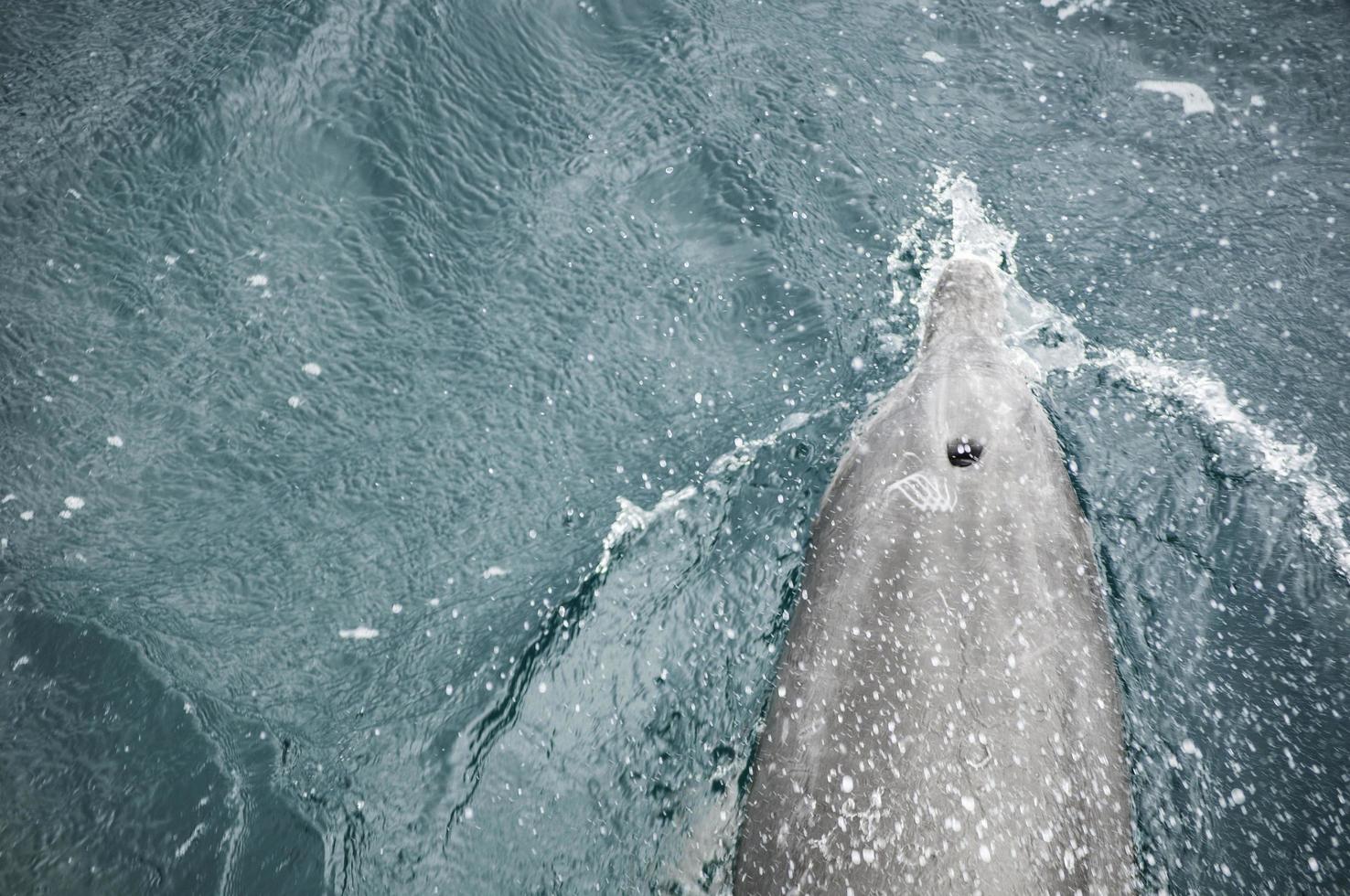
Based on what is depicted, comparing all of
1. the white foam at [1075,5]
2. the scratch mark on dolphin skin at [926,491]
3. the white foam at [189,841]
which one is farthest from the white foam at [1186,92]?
the white foam at [189,841]

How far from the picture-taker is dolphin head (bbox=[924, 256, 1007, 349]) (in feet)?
17.1

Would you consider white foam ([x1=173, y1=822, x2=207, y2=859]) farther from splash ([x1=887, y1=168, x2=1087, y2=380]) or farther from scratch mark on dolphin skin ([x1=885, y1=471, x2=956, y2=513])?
splash ([x1=887, y1=168, x2=1087, y2=380])

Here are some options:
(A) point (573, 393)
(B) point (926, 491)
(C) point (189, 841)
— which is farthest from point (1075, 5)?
(C) point (189, 841)

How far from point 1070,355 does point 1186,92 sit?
2608 mm

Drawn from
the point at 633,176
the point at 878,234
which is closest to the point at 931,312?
the point at 878,234

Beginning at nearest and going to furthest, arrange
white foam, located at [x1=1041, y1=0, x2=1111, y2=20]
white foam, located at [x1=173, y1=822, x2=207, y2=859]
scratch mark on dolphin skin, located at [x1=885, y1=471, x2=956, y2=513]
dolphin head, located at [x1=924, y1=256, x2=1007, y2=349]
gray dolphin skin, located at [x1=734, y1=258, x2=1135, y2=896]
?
gray dolphin skin, located at [x1=734, y1=258, x2=1135, y2=896], white foam, located at [x1=173, y1=822, x2=207, y2=859], scratch mark on dolphin skin, located at [x1=885, y1=471, x2=956, y2=513], dolphin head, located at [x1=924, y1=256, x2=1007, y2=349], white foam, located at [x1=1041, y1=0, x2=1111, y2=20]

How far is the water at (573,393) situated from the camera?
4133 millimetres

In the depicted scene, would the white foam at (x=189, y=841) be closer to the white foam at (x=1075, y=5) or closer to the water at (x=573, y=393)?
the water at (x=573, y=393)

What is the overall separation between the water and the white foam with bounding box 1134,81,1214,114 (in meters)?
0.04

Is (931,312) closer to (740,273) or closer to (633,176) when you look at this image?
(740,273)

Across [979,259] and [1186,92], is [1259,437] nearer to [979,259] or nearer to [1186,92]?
[979,259]

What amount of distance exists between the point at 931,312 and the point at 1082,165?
5.76 feet

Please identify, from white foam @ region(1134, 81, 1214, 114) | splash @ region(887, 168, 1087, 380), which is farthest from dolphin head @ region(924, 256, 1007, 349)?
white foam @ region(1134, 81, 1214, 114)

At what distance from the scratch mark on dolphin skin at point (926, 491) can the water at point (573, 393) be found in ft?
2.07
